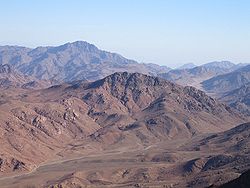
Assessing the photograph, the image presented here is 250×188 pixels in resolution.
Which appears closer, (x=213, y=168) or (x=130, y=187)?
(x=130, y=187)

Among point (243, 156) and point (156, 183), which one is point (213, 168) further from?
point (156, 183)

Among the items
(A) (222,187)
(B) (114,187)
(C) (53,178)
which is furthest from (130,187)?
(A) (222,187)

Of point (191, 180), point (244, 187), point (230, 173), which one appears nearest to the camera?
point (244, 187)

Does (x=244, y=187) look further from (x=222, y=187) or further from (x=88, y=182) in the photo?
(x=88, y=182)

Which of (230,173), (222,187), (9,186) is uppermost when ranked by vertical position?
(222,187)

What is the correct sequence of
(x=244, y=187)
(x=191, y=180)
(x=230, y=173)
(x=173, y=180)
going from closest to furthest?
1. (x=244, y=187)
2. (x=230, y=173)
3. (x=191, y=180)
4. (x=173, y=180)

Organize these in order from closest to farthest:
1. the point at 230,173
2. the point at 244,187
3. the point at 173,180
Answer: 1. the point at 244,187
2. the point at 230,173
3. the point at 173,180

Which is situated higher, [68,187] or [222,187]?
[222,187]

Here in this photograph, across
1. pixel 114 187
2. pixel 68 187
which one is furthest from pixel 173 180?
pixel 68 187

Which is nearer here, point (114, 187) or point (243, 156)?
point (114, 187)
